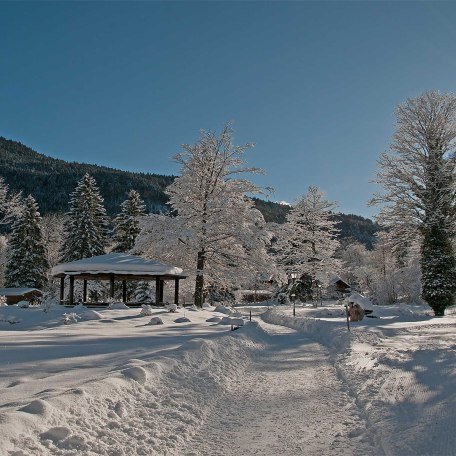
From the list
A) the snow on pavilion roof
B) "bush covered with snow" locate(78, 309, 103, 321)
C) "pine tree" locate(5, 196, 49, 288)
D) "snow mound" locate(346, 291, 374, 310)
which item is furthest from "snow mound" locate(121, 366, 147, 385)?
"pine tree" locate(5, 196, 49, 288)

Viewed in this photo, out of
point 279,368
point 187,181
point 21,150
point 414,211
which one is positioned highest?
point 21,150

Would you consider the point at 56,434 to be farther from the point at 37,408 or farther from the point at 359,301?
the point at 359,301

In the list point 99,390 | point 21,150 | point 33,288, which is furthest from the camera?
point 21,150

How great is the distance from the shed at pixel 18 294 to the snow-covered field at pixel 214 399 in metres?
31.8

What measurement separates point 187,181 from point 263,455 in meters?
23.2

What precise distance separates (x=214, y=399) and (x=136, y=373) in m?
1.37

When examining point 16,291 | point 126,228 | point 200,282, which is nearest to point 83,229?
point 126,228

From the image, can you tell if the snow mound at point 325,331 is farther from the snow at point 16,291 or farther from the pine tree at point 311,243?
the snow at point 16,291

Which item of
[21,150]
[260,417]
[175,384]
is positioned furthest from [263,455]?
[21,150]

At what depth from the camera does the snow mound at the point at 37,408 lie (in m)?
4.15

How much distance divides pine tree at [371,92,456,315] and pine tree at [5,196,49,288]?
111 feet

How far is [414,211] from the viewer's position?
2480 cm

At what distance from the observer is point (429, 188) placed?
24547mm

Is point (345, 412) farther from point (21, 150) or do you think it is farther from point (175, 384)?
point (21, 150)
